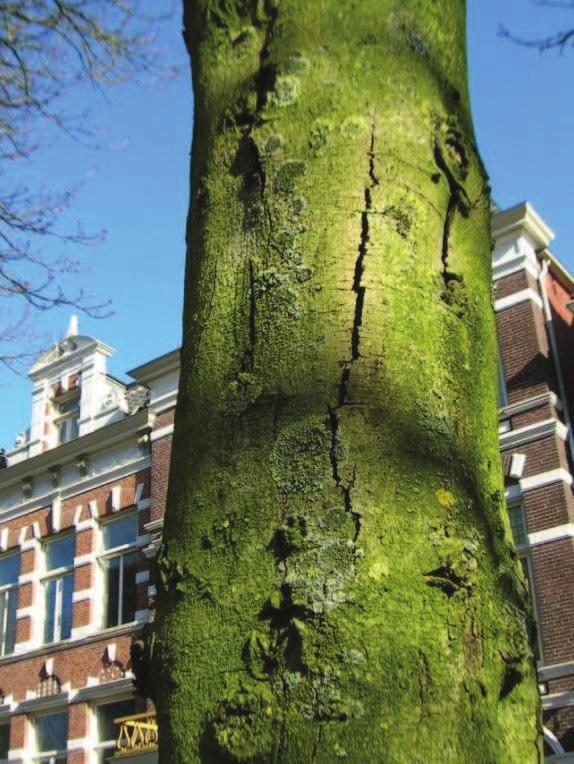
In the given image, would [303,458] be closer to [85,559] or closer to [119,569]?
[119,569]

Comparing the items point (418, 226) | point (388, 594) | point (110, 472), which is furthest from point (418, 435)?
point (110, 472)

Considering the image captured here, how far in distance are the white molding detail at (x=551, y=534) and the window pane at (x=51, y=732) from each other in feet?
28.7

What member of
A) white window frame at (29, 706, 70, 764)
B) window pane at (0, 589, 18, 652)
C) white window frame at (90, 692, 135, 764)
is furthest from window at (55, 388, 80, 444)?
white window frame at (90, 692, 135, 764)

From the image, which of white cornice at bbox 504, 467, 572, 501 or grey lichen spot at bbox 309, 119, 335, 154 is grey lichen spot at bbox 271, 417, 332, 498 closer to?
grey lichen spot at bbox 309, 119, 335, 154

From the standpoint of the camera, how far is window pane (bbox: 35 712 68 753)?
15.4 m

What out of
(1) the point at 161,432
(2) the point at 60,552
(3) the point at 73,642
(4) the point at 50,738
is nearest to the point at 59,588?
(2) the point at 60,552

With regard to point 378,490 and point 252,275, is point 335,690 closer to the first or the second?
point 378,490

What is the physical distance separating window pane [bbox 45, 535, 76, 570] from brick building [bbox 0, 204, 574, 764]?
3 cm

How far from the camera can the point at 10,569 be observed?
18062 mm

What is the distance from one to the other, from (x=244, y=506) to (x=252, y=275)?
1.48ft

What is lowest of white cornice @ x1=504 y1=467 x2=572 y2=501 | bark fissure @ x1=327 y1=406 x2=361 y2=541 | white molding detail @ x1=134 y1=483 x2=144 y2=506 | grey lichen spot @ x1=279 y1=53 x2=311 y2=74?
bark fissure @ x1=327 y1=406 x2=361 y2=541

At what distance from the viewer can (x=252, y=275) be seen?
167cm

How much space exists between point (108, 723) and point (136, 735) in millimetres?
1907

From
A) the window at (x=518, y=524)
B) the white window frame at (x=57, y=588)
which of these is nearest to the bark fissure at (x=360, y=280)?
the window at (x=518, y=524)
